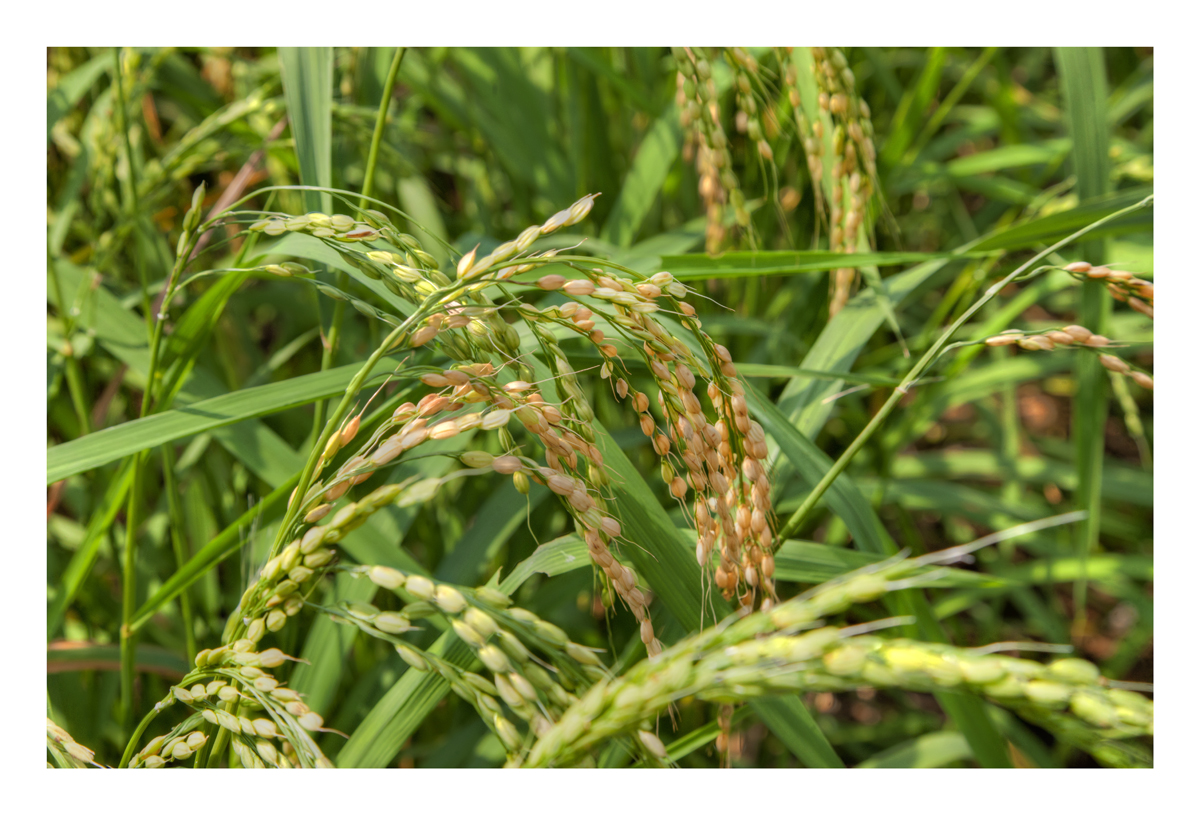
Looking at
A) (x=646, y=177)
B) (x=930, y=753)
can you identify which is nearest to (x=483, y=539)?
(x=646, y=177)

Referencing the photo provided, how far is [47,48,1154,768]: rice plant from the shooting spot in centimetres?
52

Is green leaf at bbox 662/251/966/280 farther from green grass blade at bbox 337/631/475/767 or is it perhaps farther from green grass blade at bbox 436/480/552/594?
green grass blade at bbox 337/631/475/767

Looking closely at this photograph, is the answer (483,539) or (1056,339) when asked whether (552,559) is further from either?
(1056,339)

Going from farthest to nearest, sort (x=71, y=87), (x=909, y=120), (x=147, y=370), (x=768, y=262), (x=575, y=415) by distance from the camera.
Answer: (x=909, y=120) < (x=71, y=87) < (x=147, y=370) < (x=768, y=262) < (x=575, y=415)

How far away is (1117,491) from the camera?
1.40m

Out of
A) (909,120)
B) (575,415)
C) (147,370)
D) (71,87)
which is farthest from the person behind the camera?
(909,120)

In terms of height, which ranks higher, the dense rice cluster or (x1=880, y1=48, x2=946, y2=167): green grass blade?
(x1=880, y1=48, x2=946, y2=167): green grass blade

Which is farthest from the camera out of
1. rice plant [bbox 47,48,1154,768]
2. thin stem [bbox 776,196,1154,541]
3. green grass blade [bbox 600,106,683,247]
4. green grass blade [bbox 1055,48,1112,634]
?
green grass blade [bbox 600,106,683,247]

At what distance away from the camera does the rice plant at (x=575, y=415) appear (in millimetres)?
518

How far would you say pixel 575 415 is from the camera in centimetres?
60

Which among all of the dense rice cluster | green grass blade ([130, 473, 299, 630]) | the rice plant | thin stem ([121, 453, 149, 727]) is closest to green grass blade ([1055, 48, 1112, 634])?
the rice plant

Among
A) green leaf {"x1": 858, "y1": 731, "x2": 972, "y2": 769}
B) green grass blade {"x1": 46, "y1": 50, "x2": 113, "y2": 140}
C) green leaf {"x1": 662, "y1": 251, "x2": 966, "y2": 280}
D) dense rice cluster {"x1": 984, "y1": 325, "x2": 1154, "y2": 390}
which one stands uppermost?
green grass blade {"x1": 46, "y1": 50, "x2": 113, "y2": 140}

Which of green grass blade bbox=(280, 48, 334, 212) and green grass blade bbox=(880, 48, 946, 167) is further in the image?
green grass blade bbox=(880, 48, 946, 167)

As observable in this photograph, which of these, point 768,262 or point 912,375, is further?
point 768,262
